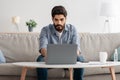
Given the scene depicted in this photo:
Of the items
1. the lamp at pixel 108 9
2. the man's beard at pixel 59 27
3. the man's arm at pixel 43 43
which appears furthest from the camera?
the lamp at pixel 108 9

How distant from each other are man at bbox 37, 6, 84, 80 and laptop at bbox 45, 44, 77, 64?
0.43m

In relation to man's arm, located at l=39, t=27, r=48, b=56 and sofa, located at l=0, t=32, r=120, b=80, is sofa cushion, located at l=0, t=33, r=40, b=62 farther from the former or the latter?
man's arm, located at l=39, t=27, r=48, b=56

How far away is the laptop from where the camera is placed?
206cm

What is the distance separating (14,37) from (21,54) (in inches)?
9.7

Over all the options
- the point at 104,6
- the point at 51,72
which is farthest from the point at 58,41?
the point at 104,6

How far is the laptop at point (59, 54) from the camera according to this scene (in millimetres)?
2062

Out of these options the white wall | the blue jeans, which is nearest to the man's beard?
the blue jeans

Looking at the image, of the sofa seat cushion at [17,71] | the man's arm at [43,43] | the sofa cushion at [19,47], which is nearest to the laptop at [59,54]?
the man's arm at [43,43]

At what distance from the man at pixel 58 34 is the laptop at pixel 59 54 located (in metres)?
0.43

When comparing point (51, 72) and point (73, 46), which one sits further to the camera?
point (51, 72)

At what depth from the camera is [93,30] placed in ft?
17.1

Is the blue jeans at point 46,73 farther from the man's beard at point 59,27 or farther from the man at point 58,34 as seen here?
the man's beard at point 59,27

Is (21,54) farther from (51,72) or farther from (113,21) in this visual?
(113,21)

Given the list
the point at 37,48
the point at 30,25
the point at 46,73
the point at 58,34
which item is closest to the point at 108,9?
the point at 30,25
